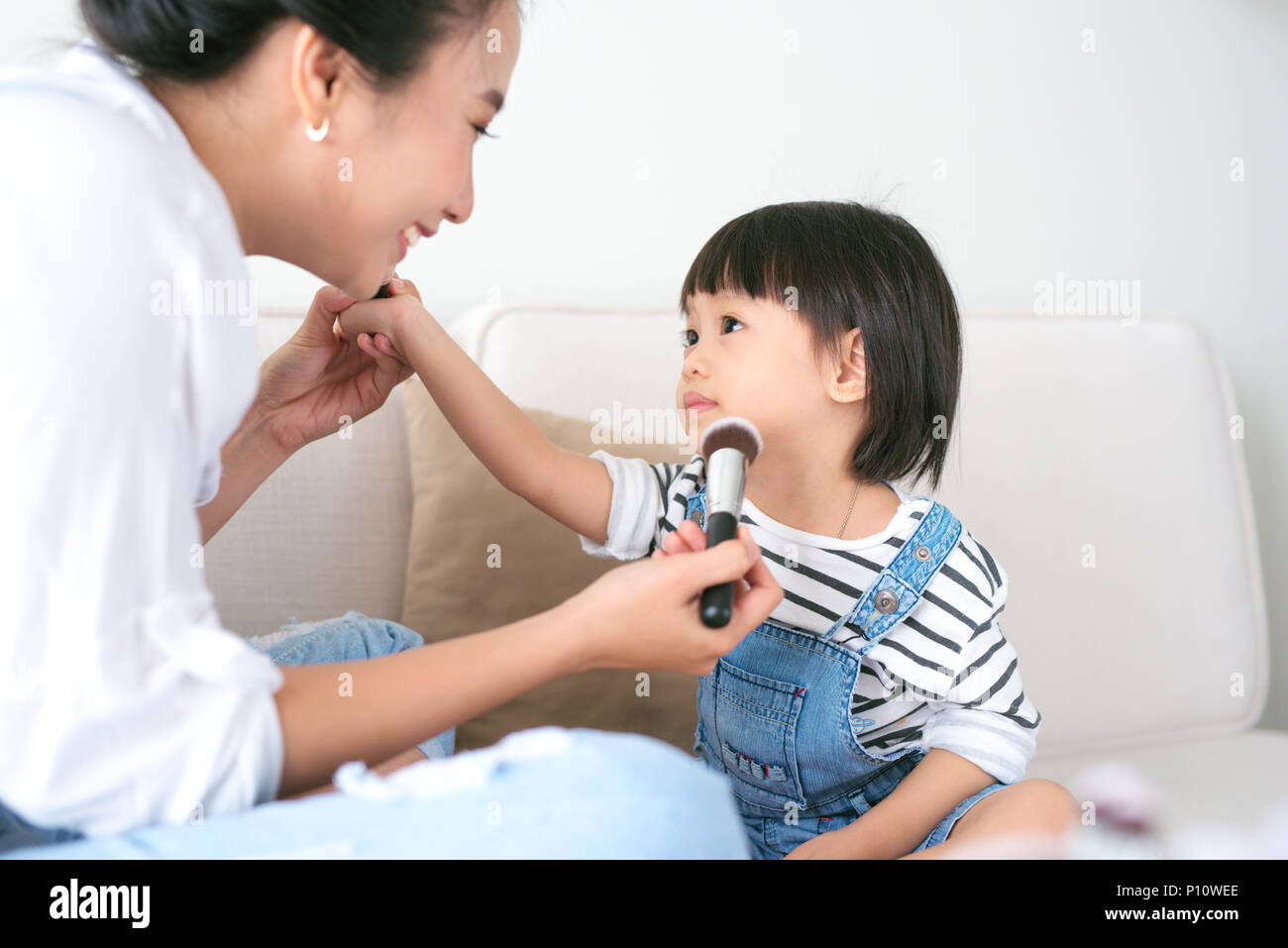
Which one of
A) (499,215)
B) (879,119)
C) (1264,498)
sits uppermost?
(879,119)

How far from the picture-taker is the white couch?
122cm

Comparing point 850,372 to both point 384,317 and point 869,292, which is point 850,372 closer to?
point 869,292

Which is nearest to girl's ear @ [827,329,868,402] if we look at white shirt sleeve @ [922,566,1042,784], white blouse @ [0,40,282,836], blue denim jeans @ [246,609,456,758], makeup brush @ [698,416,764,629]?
makeup brush @ [698,416,764,629]

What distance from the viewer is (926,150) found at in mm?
Result: 1520

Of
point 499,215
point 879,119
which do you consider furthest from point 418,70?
point 879,119

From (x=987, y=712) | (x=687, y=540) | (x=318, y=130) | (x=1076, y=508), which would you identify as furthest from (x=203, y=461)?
(x=1076, y=508)

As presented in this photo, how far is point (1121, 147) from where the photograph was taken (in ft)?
5.19

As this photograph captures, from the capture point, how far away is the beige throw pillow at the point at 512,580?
45.9 inches

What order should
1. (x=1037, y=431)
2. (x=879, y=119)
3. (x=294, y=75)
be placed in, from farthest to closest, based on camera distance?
1. (x=879, y=119)
2. (x=1037, y=431)
3. (x=294, y=75)

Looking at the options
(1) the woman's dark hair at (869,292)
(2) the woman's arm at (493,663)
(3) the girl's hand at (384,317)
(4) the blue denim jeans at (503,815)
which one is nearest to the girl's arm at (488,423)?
(3) the girl's hand at (384,317)

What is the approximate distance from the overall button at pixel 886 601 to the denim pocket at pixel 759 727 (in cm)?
11

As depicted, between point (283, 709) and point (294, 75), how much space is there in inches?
15.4

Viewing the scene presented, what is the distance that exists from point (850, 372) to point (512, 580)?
0.44 meters

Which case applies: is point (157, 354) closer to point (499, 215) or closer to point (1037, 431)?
point (499, 215)
